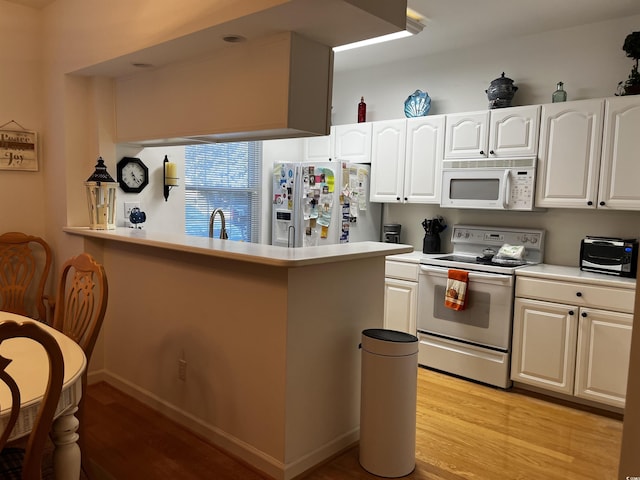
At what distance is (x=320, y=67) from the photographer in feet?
7.94

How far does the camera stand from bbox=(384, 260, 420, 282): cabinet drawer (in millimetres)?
3969

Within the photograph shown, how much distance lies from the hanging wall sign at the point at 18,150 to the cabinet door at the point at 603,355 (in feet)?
13.1

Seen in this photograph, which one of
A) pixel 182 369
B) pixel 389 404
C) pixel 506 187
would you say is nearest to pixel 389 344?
pixel 389 404

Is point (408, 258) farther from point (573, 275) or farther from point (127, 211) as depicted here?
point (127, 211)

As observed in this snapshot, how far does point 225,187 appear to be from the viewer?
4820 millimetres

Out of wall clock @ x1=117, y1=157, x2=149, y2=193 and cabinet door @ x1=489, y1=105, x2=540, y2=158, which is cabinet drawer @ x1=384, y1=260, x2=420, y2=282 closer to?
cabinet door @ x1=489, y1=105, x2=540, y2=158

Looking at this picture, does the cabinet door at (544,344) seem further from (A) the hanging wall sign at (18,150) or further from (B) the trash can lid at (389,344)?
(A) the hanging wall sign at (18,150)

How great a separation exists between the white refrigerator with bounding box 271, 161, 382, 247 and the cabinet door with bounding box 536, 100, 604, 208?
161 cm

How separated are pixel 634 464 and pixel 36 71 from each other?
410 cm

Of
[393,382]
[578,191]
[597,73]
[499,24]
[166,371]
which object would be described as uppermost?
[499,24]

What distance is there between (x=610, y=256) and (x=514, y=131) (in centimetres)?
114

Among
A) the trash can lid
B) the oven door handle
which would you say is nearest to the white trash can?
the trash can lid

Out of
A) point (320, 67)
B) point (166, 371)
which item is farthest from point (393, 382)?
point (320, 67)

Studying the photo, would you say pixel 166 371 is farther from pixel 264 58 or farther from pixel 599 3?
pixel 599 3
